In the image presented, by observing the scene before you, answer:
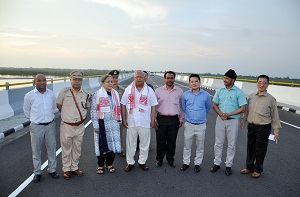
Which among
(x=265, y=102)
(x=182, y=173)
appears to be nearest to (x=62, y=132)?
(x=182, y=173)

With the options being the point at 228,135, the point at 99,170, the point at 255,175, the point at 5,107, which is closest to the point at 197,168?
the point at 228,135

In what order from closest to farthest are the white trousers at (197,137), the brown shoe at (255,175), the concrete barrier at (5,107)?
the brown shoe at (255,175)
the white trousers at (197,137)
the concrete barrier at (5,107)

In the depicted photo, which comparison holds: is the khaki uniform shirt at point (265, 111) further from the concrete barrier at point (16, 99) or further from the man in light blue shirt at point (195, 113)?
the concrete barrier at point (16, 99)

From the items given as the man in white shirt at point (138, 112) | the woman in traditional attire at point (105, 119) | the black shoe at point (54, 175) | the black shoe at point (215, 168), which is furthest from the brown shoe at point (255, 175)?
the black shoe at point (54, 175)

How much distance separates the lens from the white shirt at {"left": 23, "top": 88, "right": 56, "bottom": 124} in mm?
4359

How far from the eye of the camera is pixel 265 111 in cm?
472

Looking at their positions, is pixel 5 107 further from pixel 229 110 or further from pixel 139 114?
pixel 229 110

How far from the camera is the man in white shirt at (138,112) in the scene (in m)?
4.91

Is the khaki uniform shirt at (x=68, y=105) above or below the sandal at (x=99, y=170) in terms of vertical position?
above

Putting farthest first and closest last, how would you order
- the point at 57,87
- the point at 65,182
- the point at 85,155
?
1. the point at 57,87
2. the point at 85,155
3. the point at 65,182

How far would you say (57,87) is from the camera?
14.0 m

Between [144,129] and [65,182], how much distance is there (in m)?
1.76

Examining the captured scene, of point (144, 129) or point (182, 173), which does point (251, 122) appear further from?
point (144, 129)

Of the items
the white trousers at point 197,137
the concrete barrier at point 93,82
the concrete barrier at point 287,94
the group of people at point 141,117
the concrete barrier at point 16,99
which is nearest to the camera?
the group of people at point 141,117
